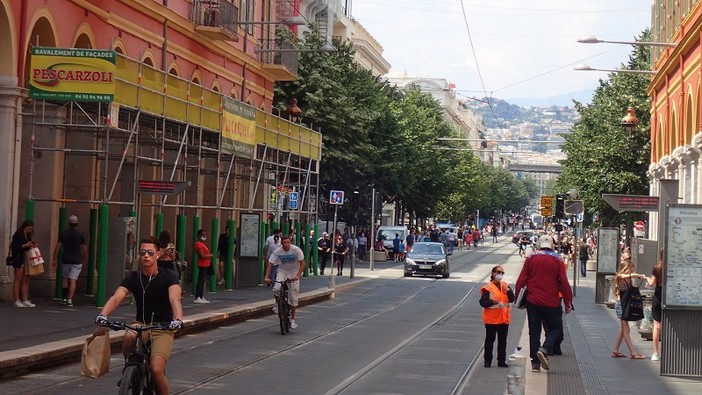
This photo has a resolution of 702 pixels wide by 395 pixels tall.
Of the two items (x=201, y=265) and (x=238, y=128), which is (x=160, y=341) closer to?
(x=201, y=265)

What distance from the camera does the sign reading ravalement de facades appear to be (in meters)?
24.5

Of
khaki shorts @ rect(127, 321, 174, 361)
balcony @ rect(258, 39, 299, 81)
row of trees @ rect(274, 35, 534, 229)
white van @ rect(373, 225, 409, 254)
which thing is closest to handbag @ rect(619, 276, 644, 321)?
khaki shorts @ rect(127, 321, 174, 361)

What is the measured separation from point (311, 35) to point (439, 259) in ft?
41.8

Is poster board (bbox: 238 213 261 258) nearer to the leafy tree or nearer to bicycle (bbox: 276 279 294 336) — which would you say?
bicycle (bbox: 276 279 294 336)

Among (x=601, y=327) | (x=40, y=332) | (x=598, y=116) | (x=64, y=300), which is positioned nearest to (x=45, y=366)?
(x=40, y=332)

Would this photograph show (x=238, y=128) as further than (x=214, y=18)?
No

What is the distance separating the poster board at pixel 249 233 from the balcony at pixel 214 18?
5602mm

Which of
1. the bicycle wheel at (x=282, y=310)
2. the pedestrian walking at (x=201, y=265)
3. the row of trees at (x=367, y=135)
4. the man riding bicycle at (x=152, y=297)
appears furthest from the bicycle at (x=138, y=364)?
the row of trees at (x=367, y=135)

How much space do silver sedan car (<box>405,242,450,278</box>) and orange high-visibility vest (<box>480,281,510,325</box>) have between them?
114ft

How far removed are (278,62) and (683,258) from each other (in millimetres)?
31760

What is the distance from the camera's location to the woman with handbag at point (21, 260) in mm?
24125

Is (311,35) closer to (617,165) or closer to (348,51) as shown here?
(348,51)

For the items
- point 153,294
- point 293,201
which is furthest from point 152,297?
point 293,201

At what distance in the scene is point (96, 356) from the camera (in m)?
10.6
